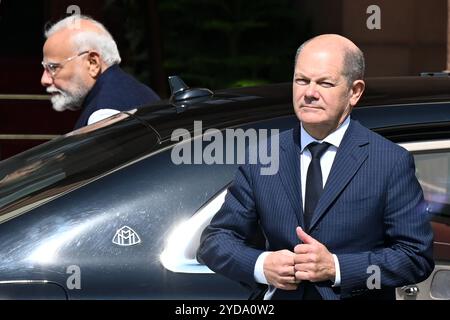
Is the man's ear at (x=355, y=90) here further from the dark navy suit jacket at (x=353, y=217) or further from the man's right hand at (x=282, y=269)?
the man's right hand at (x=282, y=269)

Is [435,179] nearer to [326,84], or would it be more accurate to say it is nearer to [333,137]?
[333,137]

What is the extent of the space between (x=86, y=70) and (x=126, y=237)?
1605 mm

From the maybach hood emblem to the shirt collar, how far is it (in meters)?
0.56

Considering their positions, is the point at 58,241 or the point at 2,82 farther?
the point at 2,82

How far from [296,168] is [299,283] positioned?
0.31 metres

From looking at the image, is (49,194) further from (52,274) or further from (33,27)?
(33,27)

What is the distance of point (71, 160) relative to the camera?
3.61 metres

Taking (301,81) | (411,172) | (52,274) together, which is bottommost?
(52,274)

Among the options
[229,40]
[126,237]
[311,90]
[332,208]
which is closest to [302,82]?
[311,90]

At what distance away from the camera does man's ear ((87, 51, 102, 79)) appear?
4.64 meters

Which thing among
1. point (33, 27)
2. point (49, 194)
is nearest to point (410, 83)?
point (49, 194)

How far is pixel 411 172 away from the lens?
114 inches

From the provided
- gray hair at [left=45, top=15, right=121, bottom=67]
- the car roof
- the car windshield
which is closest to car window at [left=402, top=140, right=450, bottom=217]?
the car roof

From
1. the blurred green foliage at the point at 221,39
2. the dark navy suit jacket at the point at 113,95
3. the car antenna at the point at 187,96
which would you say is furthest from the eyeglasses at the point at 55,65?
the blurred green foliage at the point at 221,39
